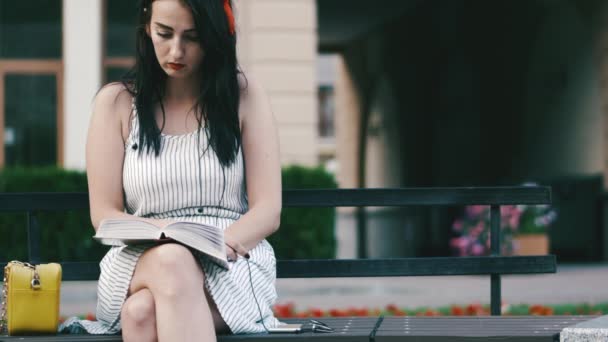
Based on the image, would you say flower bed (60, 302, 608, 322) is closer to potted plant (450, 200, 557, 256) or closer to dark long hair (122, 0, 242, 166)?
dark long hair (122, 0, 242, 166)

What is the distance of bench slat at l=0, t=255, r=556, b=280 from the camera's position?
4781mm

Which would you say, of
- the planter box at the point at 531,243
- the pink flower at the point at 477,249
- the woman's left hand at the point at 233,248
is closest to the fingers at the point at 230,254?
the woman's left hand at the point at 233,248

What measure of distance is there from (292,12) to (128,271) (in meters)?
9.46

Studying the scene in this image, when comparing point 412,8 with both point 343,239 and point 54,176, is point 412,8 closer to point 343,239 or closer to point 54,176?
point 343,239

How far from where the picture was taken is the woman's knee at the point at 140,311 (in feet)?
12.5

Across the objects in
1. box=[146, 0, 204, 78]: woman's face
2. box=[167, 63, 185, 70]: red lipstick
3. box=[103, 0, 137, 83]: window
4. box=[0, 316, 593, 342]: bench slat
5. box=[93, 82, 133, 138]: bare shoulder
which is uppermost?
box=[103, 0, 137, 83]: window

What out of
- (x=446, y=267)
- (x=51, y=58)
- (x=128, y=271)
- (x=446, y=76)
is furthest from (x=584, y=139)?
(x=128, y=271)

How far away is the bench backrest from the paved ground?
4.35 metres

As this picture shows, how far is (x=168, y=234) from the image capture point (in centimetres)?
383

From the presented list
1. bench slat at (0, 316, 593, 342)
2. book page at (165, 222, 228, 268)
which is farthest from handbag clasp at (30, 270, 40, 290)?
book page at (165, 222, 228, 268)

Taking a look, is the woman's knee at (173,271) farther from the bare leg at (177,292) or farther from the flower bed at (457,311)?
the flower bed at (457,311)

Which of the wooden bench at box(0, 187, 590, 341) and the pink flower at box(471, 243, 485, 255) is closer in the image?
the wooden bench at box(0, 187, 590, 341)

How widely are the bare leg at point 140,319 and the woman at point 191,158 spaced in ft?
0.30

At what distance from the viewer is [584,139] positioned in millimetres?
16703
